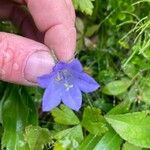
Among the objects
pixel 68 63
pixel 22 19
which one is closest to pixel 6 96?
pixel 22 19

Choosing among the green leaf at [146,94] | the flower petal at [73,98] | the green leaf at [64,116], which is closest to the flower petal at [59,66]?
the flower petal at [73,98]

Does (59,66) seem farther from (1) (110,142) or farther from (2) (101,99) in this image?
(2) (101,99)

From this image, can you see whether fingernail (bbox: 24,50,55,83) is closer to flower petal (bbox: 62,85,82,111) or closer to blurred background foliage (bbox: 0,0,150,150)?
flower petal (bbox: 62,85,82,111)

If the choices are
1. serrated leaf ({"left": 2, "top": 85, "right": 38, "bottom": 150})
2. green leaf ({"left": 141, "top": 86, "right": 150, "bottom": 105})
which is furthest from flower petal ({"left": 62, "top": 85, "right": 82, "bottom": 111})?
green leaf ({"left": 141, "top": 86, "right": 150, "bottom": 105})

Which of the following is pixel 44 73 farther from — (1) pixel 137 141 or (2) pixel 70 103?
(1) pixel 137 141

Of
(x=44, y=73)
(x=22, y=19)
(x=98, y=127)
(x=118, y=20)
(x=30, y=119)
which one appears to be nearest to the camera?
(x=44, y=73)

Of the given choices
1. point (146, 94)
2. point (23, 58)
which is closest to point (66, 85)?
point (23, 58)

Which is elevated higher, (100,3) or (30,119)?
(100,3)
